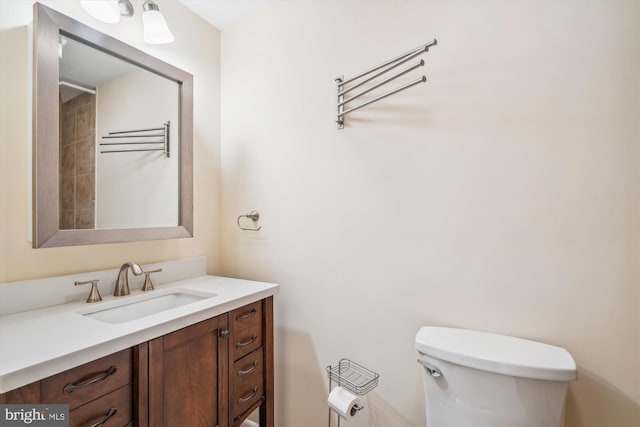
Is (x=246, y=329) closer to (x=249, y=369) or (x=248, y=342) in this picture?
(x=248, y=342)

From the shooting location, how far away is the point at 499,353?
0.96m

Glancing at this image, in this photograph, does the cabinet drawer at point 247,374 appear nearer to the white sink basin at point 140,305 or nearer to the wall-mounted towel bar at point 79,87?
the white sink basin at point 140,305

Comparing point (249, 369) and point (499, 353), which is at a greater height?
point (499, 353)

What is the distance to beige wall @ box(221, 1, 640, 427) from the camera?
985mm

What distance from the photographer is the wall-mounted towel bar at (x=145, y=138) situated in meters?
1.36

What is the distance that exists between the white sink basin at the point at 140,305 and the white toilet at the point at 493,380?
967mm

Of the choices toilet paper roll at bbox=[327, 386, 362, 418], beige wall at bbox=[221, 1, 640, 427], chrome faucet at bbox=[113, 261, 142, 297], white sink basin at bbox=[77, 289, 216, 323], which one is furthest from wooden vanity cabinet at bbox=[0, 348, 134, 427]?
beige wall at bbox=[221, 1, 640, 427]

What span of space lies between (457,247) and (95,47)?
166 cm

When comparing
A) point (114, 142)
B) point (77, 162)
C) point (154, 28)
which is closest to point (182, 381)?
point (77, 162)

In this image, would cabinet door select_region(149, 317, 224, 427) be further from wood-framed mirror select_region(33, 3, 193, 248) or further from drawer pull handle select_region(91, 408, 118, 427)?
wood-framed mirror select_region(33, 3, 193, 248)

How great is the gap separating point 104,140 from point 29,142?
24cm

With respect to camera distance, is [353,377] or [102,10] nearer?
[102,10]

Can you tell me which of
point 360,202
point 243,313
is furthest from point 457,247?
point 243,313

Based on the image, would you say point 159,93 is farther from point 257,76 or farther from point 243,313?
point 243,313
